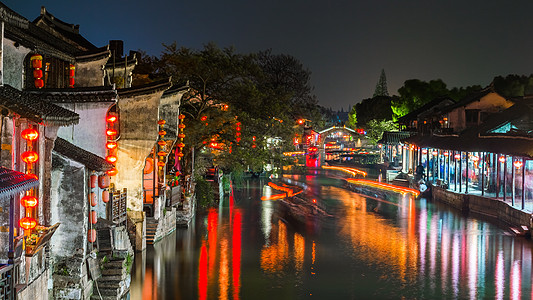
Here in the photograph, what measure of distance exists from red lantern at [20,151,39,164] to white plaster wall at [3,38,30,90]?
3.91 meters

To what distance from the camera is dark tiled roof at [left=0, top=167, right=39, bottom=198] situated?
1084cm

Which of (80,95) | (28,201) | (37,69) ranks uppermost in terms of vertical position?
(37,69)

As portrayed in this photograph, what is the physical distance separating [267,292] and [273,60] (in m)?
61.7

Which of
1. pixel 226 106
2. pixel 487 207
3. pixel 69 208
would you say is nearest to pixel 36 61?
pixel 69 208

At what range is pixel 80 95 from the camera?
19031 mm

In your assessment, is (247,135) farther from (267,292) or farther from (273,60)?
(273,60)

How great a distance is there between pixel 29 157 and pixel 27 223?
56.4 inches

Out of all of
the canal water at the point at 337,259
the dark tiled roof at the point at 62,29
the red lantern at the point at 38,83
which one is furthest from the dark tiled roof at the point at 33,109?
the dark tiled roof at the point at 62,29

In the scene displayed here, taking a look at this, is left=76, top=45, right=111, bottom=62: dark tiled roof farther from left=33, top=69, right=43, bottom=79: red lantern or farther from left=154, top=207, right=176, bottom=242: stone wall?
left=154, top=207, right=176, bottom=242: stone wall

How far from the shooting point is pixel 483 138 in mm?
38469

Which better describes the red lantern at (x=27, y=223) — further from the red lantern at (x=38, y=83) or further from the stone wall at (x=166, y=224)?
the stone wall at (x=166, y=224)

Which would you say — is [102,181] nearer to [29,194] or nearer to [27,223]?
[29,194]

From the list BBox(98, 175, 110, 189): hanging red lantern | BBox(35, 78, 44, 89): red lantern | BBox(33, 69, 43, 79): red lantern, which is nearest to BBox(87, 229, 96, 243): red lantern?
BBox(98, 175, 110, 189): hanging red lantern

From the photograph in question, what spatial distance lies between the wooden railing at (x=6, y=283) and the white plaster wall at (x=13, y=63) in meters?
6.60
